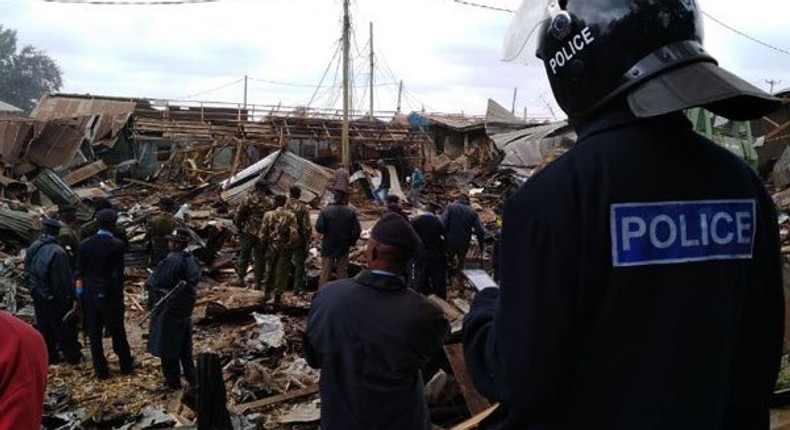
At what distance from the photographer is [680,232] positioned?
1.38m

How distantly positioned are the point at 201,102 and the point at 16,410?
100 ft

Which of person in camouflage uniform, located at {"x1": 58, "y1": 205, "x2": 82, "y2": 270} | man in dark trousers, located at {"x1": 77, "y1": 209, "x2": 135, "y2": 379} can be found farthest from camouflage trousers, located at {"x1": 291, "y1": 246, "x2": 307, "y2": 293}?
man in dark trousers, located at {"x1": 77, "y1": 209, "x2": 135, "y2": 379}

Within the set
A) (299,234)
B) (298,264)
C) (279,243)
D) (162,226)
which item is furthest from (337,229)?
(162,226)

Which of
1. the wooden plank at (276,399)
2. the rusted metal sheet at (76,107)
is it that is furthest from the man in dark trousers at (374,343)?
the rusted metal sheet at (76,107)

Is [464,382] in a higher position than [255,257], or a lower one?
lower

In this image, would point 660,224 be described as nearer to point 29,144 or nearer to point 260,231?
point 260,231

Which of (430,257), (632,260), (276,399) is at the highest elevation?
(632,260)

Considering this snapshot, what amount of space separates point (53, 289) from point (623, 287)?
296 inches

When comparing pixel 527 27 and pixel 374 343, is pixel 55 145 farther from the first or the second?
pixel 527 27

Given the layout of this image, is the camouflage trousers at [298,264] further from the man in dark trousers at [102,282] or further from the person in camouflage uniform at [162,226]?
the man in dark trousers at [102,282]

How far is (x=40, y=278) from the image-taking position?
7.38 m

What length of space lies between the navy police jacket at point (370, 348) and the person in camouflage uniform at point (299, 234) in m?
7.28

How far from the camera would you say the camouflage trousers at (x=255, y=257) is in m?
10.9

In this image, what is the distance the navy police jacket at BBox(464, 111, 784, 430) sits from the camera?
1315 mm
